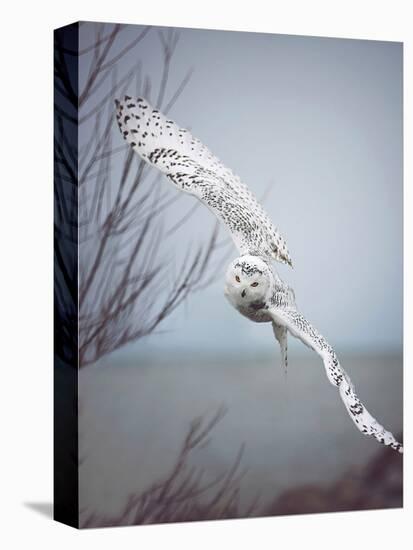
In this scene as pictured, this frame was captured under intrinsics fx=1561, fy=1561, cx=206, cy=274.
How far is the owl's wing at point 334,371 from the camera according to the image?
8.71 metres

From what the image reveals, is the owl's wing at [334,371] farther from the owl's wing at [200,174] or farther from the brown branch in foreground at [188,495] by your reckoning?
the brown branch in foreground at [188,495]

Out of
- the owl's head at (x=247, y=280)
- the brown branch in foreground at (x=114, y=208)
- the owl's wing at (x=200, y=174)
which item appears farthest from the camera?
the owl's head at (x=247, y=280)

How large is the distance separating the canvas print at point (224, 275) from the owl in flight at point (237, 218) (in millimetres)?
Answer: 11

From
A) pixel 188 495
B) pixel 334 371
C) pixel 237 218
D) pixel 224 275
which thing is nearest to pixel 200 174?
pixel 237 218

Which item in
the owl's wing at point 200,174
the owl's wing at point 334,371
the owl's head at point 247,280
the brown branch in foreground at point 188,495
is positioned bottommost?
the brown branch in foreground at point 188,495

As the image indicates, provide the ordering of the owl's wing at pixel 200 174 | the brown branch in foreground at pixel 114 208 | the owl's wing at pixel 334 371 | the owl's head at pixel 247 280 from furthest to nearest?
the owl's wing at pixel 334 371, the owl's head at pixel 247 280, the owl's wing at pixel 200 174, the brown branch in foreground at pixel 114 208

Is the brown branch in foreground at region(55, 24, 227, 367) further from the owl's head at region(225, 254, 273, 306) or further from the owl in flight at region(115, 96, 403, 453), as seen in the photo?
the owl's head at region(225, 254, 273, 306)

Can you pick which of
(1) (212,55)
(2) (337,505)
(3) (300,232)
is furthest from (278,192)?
(2) (337,505)

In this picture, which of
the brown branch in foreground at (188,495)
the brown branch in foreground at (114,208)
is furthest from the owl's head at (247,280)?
the brown branch in foreground at (188,495)

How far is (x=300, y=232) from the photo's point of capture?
8.80 m

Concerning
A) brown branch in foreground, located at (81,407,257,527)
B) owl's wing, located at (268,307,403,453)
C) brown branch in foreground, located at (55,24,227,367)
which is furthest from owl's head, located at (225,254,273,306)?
brown branch in foreground, located at (81,407,257,527)

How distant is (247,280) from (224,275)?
0.44 feet

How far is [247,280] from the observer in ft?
28.1

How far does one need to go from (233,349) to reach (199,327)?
0.82 feet
